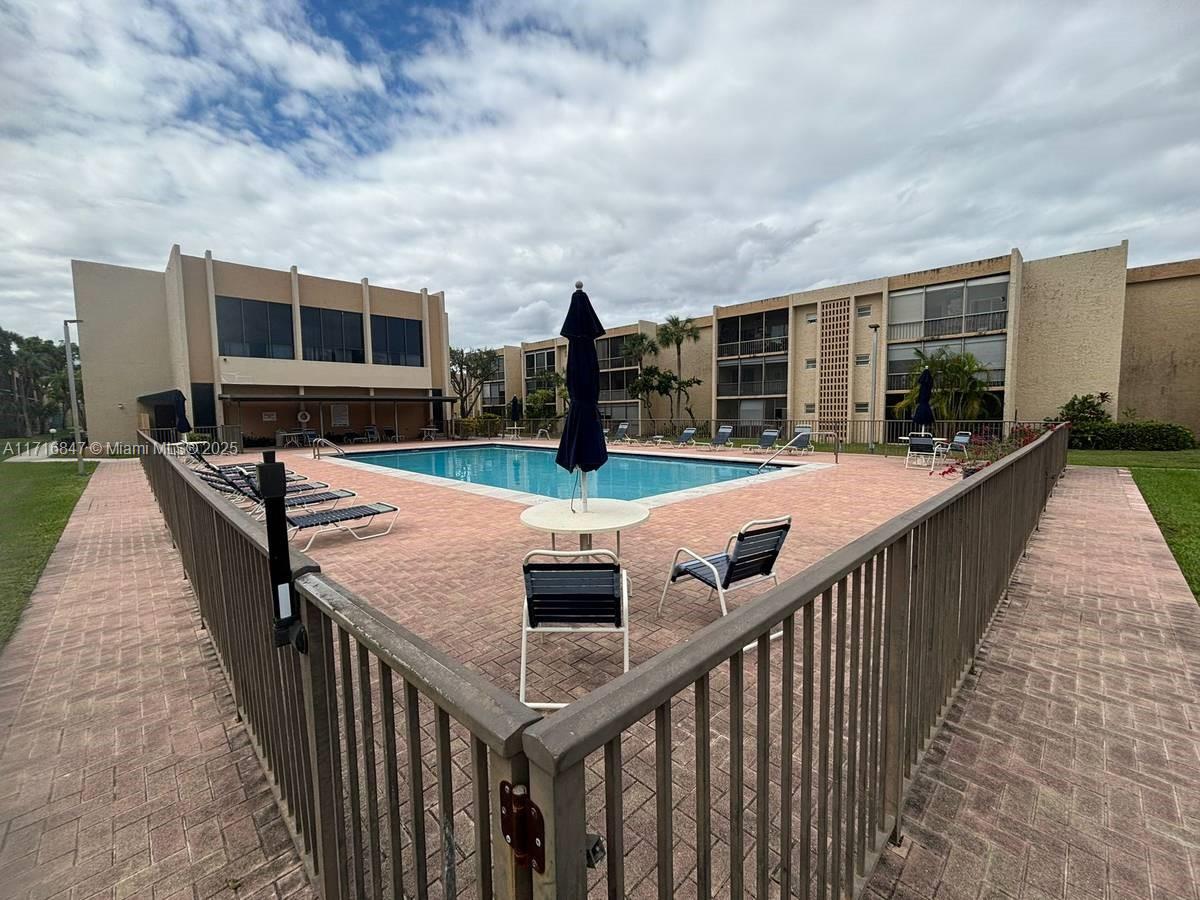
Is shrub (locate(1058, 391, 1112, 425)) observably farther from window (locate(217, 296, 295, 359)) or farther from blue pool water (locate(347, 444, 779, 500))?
window (locate(217, 296, 295, 359))

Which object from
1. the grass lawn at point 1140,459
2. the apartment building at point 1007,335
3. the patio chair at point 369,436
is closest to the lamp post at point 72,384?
the patio chair at point 369,436

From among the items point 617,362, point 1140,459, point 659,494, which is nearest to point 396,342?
point 617,362

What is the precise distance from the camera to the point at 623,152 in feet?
46.2

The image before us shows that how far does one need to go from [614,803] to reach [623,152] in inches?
626

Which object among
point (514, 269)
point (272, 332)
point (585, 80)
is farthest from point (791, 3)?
point (514, 269)

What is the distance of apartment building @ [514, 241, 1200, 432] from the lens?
21.3 metres

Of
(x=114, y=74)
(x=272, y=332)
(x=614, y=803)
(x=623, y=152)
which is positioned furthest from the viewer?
(x=272, y=332)

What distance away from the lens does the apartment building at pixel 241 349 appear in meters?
24.2

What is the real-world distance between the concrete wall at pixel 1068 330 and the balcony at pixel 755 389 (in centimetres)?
1070

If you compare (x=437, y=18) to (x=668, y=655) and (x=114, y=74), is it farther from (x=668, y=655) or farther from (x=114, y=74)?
(x=668, y=655)

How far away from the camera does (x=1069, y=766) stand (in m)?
2.35

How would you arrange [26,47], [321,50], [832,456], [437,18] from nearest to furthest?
[26,47], [321,50], [437,18], [832,456]

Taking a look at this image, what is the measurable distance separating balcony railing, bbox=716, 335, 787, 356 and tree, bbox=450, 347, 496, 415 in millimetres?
19633

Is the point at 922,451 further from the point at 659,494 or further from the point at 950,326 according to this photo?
the point at 950,326
